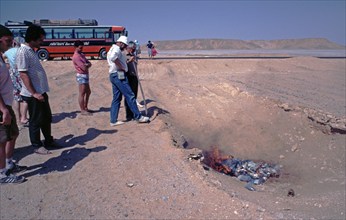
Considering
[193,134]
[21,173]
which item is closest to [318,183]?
[193,134]

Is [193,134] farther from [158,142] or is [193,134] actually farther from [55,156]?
[55,156]

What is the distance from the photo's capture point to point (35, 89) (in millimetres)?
4426

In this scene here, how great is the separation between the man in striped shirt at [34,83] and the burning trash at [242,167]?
306 cm

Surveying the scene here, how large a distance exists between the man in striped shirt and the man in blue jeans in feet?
4.96

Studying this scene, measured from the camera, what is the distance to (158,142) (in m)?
5.24

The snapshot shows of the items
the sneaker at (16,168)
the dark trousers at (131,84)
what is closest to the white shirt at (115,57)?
the dark trousers at (131,84)

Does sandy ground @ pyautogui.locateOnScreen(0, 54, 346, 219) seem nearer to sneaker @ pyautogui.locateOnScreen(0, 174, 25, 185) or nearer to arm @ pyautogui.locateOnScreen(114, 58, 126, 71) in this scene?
sneaker @ pyautogui.locateOnScreen(0, 174, 25, 185)

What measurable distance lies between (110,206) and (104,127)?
9.39 ft

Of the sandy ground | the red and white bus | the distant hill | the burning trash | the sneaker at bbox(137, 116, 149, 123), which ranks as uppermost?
the distant hill

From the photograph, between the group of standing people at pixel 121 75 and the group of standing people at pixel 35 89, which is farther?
the group of standing people at pixel 121 75

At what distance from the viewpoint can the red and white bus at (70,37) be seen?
21.4 metres

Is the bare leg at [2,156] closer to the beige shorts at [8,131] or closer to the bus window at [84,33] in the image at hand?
the beige shorts at [8,131]

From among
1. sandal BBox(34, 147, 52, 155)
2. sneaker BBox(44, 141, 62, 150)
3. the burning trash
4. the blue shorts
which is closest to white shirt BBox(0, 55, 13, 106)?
sandal BBox(34, 147, 52, 155)

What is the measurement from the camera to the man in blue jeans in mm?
5730
